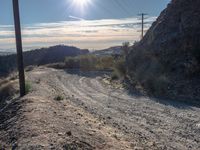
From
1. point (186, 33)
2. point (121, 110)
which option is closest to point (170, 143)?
point (121, 110)

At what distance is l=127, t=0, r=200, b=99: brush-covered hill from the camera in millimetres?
28758

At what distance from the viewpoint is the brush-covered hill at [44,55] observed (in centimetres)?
A: 15912

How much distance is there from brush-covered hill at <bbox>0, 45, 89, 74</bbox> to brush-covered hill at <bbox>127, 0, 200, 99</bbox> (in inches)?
4467

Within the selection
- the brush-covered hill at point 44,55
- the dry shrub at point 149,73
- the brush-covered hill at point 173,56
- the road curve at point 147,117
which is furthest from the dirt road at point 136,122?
the brush-covered hill at point 44,55

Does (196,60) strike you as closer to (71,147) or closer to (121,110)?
(121,110)

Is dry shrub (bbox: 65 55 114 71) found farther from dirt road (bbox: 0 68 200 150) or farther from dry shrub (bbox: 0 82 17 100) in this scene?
dirt road (bbox: 0 68 200 150)

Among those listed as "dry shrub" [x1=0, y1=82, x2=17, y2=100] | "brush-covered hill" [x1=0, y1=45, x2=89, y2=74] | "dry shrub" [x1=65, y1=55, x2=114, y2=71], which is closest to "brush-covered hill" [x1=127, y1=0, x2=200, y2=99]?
"dry shrub" [x1=0, y1=82, x2=17, y2=100]

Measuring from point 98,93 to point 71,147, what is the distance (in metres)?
16.7

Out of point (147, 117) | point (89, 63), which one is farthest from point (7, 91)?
point (89, 63)

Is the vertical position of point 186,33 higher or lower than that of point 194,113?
higher

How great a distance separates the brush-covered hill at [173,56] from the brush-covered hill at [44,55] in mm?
113467

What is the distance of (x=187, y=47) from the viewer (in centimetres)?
3444

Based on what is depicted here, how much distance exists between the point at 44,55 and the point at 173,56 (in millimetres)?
133869

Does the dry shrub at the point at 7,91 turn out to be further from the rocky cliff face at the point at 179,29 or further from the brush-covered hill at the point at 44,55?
the brush-covered hill at the point at 44,55
